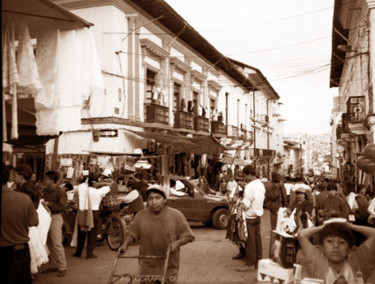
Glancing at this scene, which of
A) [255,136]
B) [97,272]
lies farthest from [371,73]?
[255,136]

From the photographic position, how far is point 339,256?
3896 mm

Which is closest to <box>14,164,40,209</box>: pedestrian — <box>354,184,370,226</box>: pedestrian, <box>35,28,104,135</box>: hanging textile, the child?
<box>35,28,104,135</box>: hanging textile

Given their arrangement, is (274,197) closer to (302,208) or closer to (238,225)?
(238,225)

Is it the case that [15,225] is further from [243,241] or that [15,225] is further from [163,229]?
[243,241]

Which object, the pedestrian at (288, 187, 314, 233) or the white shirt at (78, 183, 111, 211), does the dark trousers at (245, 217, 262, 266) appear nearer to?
the pedestrian at (288, 187, 314, 233)

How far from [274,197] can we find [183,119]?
13.3m

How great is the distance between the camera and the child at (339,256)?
12.8ft

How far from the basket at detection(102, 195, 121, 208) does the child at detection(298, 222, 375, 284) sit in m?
7.18

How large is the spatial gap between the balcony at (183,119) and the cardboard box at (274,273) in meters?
20.4

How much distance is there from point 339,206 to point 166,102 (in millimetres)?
14308

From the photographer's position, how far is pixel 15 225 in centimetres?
504

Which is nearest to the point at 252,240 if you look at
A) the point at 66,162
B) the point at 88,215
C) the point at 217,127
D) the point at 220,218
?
the point at 88,215

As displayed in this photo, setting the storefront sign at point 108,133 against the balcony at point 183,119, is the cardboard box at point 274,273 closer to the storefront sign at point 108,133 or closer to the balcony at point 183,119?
the storefront sign at point 108,133

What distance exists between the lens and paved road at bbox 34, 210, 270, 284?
808cm
